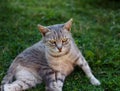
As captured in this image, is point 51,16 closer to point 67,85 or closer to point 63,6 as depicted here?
point 63,6

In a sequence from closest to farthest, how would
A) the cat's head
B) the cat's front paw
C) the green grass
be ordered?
the cat's head → the cat's front paw → the green grass

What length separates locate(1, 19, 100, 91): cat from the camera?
4785 mm

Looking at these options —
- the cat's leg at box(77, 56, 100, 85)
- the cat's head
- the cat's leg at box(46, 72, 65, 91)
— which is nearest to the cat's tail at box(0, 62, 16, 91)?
the cat's leg at box(46, 72, 65, 91)

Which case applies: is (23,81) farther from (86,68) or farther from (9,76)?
(86,68)

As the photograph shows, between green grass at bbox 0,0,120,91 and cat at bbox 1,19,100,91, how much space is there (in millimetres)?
159

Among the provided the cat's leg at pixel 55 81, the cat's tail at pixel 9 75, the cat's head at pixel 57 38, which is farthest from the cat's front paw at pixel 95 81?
the cat's tail at pixel 9 75

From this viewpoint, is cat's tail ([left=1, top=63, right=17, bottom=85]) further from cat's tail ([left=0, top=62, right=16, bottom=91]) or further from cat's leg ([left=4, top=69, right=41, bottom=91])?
cat's leg ([left=4, top=69, right=41, bottom=91])

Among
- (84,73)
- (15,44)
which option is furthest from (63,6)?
(84,73)

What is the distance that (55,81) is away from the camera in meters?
4.87

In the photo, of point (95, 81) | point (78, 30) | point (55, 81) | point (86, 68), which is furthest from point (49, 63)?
point (78, 30)

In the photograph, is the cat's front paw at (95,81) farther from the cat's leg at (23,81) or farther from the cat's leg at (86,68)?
the cat's leg at (23,81)

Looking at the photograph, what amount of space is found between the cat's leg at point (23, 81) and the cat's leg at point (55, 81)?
0.80 ft

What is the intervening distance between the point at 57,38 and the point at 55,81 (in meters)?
0.64

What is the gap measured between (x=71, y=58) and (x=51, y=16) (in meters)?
2.56
